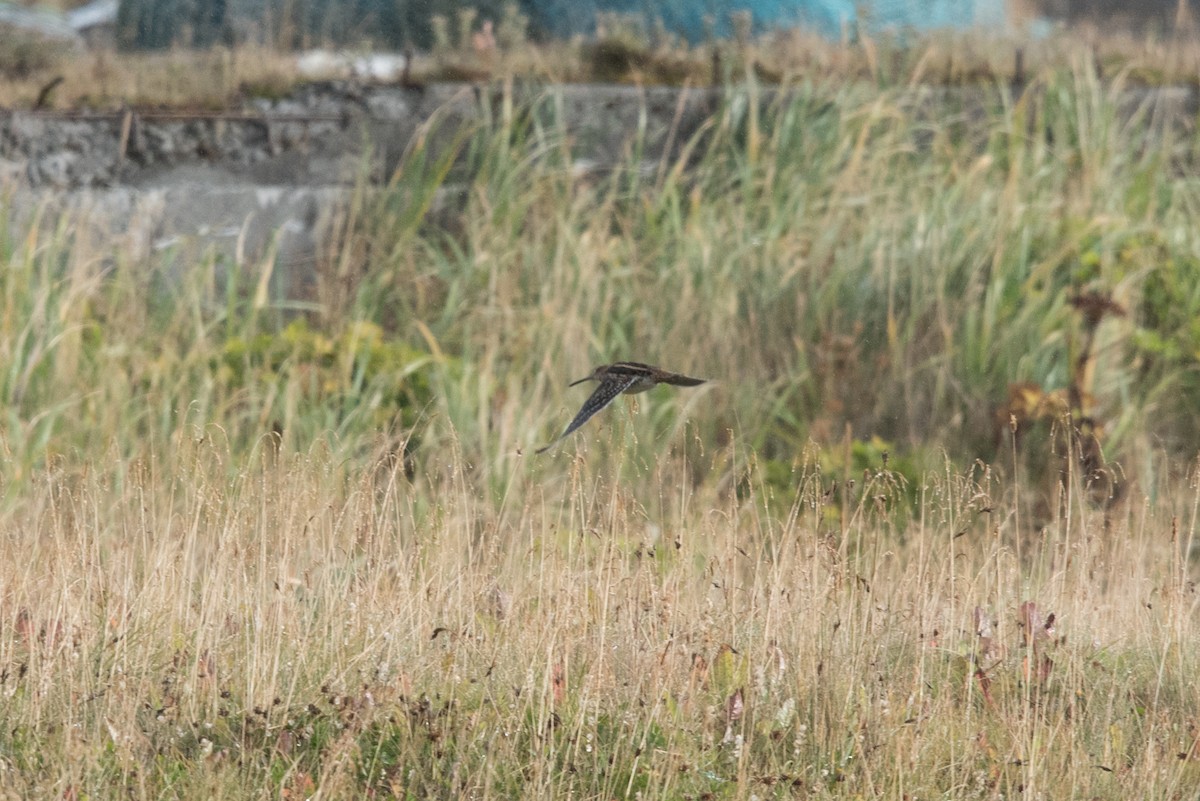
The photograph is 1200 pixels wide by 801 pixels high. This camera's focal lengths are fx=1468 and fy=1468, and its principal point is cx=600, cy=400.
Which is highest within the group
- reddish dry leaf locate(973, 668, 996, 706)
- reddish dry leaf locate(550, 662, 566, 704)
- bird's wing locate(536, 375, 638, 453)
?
bird's wing locate(536, 375, 638, 453)

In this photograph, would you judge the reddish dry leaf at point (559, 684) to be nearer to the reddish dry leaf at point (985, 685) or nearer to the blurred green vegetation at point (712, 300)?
the reddish dry leaf at point (985, 685)

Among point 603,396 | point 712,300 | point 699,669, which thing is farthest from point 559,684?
point 712,300

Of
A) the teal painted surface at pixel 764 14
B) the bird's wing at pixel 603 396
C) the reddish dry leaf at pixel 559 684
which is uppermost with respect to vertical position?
the teal painted surface at pixel 764 14

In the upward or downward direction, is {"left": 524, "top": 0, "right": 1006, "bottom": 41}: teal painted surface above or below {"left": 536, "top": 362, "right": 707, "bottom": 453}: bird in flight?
above

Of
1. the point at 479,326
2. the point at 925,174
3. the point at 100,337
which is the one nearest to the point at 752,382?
the point at 479,326

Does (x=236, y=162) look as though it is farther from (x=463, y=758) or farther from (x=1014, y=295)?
(x=463, y=758)

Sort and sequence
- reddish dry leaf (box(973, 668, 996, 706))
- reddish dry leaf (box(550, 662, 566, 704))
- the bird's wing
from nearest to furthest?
1. the bird's wing
2. reddish dry leaf (box(550, 662, 566, 704))
3. reddish dry leaf (box(973, 668, 996, 706))

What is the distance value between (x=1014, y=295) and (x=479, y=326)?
2296 mm

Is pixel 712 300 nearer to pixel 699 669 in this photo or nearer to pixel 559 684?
pixel 699 669

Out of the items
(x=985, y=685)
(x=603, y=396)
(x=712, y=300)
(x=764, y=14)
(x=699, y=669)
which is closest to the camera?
(x=603, y=396)

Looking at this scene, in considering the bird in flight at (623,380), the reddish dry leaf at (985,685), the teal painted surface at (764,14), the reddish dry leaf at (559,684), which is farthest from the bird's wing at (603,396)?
the teal painted surface at (764,14)

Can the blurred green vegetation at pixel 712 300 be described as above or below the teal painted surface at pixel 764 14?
below

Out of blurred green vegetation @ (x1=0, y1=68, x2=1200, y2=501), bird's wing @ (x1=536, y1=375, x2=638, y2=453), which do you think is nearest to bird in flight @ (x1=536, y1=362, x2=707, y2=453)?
bird's wing @ (x1=536, y1=375, x2=638, y2=453)

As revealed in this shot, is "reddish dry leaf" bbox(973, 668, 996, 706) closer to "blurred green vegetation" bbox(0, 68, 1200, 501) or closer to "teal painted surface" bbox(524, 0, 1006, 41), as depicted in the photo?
Result: "blurred green vegetation" bbox(0, 68, 1200, 501)
